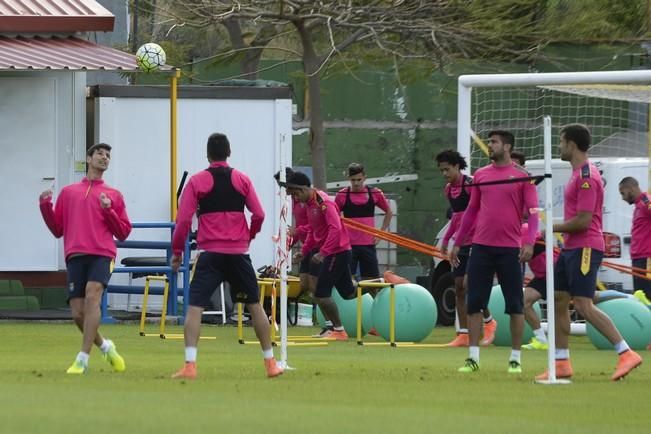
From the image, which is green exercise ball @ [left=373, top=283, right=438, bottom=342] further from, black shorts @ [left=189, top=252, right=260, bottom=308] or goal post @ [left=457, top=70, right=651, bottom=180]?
black shorts @ [left=189, top=252, right=260, bottom=308]

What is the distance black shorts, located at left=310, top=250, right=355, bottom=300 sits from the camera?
779 inches

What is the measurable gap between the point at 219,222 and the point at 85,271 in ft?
4.36

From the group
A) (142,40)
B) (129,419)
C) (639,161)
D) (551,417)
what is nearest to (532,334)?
(639,161)

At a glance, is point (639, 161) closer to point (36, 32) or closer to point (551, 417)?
point (36, 32)

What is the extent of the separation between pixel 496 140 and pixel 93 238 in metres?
3.48

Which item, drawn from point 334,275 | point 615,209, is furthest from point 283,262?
point 615,209

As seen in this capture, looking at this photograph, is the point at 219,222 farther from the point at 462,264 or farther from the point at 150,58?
the point at 150,58

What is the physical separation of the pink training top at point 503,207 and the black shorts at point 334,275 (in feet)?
16.9

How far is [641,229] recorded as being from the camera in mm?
21266

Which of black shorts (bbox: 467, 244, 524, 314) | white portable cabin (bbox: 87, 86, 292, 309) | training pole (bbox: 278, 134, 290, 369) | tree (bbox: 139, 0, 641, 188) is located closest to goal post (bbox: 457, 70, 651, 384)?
tree (bbox: 139, 0, 641, 188)

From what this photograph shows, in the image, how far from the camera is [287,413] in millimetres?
10586

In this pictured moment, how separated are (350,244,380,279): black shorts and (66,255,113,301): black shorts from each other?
8758mm

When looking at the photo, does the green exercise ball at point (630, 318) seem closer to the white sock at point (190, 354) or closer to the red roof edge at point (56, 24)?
the white sock at point (190, 354)

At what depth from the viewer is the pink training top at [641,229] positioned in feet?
69.1
